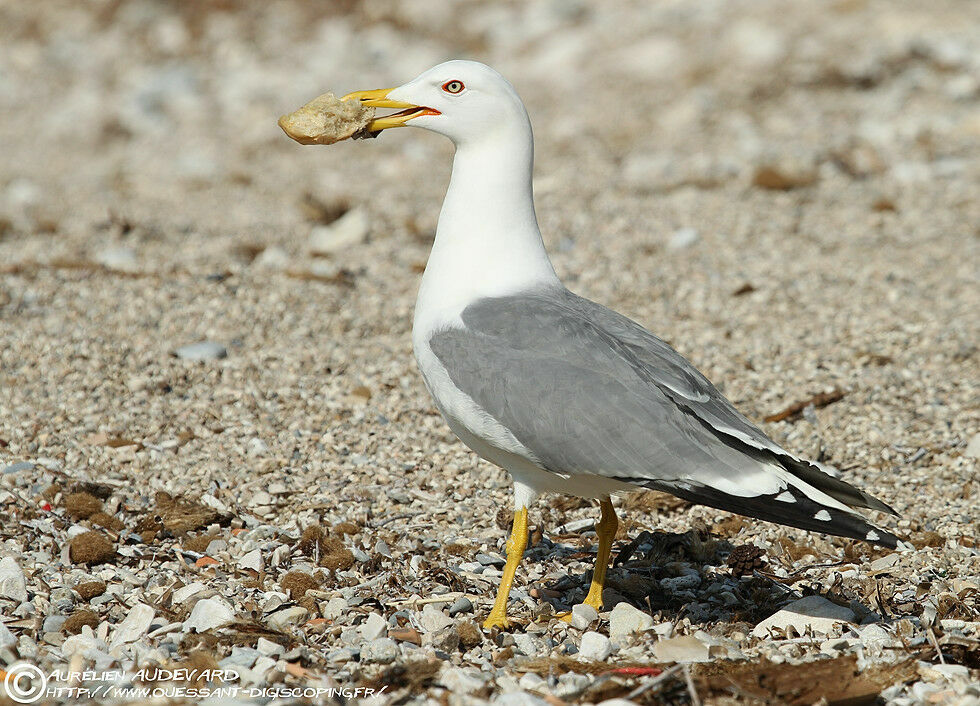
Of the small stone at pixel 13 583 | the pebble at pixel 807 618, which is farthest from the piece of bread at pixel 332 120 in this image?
the pebble at pixel 807 618

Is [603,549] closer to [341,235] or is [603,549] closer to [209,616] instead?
[209,616]

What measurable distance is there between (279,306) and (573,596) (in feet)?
10.8

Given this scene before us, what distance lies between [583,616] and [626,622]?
0.16 m

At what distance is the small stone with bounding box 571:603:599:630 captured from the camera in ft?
12.8

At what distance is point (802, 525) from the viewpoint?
3.39m

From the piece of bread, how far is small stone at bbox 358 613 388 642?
5.98ft

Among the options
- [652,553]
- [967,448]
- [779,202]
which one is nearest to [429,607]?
[652,553]

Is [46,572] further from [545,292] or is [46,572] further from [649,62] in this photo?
[649,62]

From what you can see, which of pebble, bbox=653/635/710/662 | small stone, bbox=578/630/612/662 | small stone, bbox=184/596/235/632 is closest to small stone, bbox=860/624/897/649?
pebble, bbox=653/635/710/662

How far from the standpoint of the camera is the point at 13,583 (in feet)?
12.8

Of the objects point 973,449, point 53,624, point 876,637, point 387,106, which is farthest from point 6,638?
point 973,449

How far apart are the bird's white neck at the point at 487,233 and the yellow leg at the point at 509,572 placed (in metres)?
0.81

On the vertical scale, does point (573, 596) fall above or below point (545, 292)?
below

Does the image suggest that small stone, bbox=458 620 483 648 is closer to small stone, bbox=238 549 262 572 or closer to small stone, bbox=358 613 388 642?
small stone, bbox=358 613 388 642
